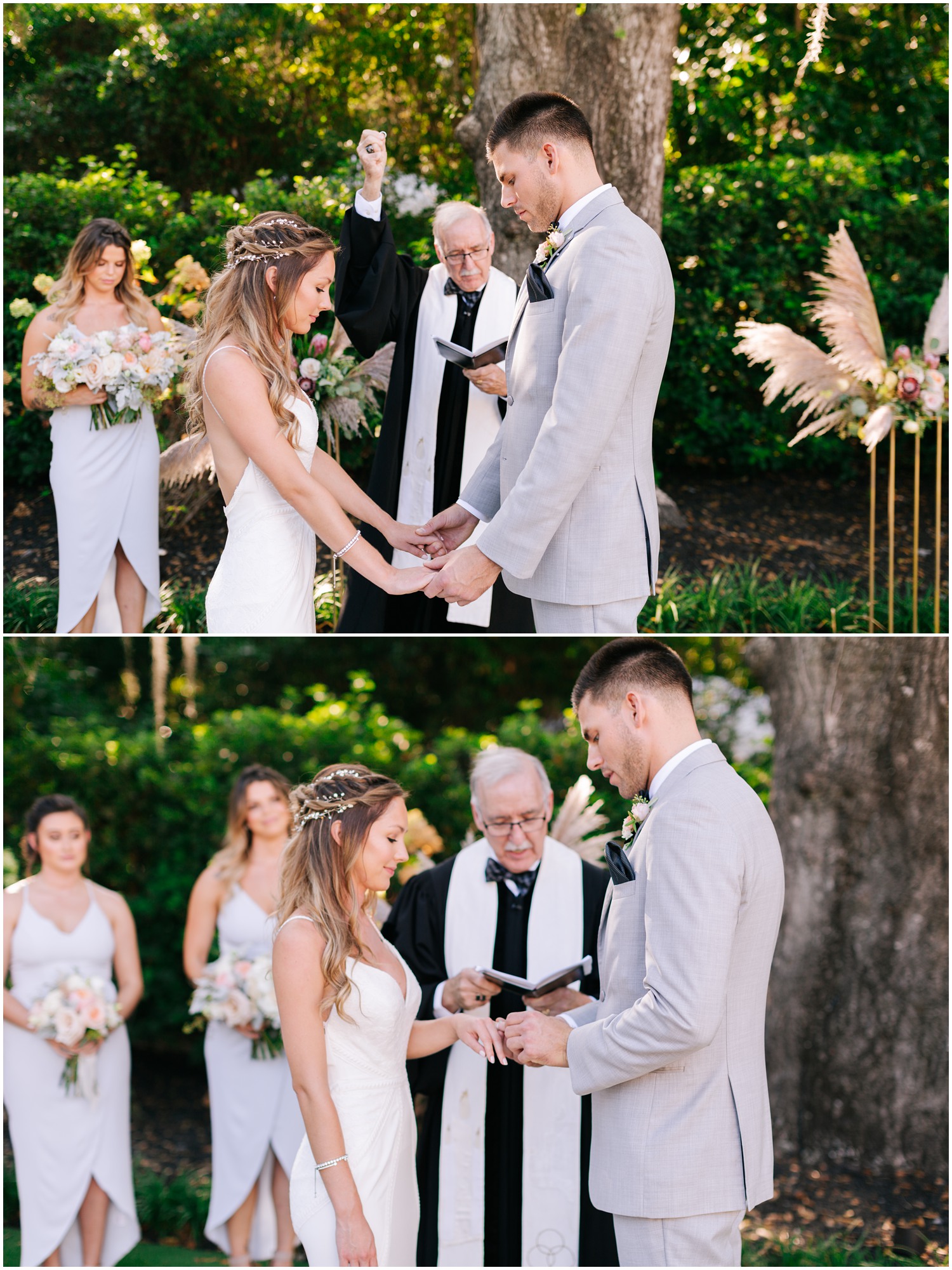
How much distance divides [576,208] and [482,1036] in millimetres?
2344

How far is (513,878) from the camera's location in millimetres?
3865

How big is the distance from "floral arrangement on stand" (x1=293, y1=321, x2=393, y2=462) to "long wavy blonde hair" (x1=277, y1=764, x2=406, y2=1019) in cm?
253

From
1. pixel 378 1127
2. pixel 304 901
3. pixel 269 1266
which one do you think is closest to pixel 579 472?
pixel 304 901

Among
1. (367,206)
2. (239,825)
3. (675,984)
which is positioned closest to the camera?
(675,984)

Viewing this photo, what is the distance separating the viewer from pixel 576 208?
315 centimetres

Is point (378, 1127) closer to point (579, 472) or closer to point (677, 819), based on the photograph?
point (677, 819)

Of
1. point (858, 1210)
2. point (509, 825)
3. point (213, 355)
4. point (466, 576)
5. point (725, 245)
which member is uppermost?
point (725, 245)

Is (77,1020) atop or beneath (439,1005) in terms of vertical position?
beneath

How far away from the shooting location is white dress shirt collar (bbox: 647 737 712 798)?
2697 millimetres

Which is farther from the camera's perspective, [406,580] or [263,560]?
[406,580]

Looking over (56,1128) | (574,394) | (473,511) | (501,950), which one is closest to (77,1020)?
(56,1128)

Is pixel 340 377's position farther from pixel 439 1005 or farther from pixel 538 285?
pixel 439 1005

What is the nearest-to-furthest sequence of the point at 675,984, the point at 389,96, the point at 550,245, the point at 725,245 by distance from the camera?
the point at 675,984, the point at 550,245, the point at 725,245, the point at 389,96

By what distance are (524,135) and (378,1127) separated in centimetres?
280
